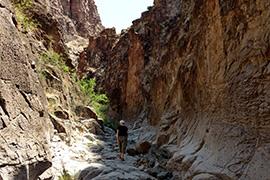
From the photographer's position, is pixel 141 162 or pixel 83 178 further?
pixel 141 162

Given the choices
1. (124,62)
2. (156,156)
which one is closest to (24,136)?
(156,156)

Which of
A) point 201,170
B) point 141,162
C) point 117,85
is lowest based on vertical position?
point 141,162

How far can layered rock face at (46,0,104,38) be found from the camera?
5347cm

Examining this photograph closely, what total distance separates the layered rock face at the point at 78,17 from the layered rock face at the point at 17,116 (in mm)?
52740

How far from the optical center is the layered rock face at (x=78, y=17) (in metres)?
53.5

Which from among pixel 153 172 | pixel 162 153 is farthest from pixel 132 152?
pixel 153 172

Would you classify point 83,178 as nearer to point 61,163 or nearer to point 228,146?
point 61,163

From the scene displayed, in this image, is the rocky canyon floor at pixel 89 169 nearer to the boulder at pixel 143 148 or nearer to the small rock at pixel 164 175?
the small rock at pixel 164 175

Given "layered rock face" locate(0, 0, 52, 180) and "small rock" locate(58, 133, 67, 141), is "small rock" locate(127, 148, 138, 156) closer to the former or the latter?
"small rock" locate(58, 133, 67, 141)

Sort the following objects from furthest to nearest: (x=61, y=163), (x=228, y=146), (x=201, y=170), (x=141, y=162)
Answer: (x=141, y=162) → (x=61, y=163) → (x=201, y=170) → (x=228, y=146)

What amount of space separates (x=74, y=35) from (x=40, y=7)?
1679 inches

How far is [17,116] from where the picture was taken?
10.5 feet

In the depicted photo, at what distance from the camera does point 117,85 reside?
106 ft

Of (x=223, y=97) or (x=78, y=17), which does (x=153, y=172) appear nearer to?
(x=223, y=97)
